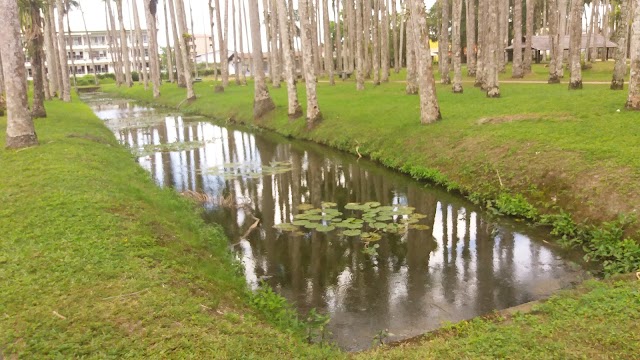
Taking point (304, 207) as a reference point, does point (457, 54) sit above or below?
above

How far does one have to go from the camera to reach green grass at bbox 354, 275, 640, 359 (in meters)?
4.80

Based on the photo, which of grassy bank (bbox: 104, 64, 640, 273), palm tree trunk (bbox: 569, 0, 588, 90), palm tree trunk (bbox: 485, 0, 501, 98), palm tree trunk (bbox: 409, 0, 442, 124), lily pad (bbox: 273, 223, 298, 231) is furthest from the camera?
palm tree trunk (bbox: 569, 0, 588, 90)

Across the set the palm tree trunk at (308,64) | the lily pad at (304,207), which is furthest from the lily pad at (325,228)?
the palm tree trunk at (308,64)

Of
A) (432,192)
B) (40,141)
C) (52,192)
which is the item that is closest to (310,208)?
(432,192)

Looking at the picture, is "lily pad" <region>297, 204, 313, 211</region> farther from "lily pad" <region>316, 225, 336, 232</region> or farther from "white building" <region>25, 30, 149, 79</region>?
"white building" <region>25, 30, 149, 79</region>

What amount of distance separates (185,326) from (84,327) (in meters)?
0.90

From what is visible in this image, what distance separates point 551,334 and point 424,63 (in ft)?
39.9

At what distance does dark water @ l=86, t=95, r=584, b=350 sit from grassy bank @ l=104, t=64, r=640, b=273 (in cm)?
58

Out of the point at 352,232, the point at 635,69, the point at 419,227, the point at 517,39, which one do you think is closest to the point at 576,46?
the point at 517,39

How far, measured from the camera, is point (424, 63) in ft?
53.0

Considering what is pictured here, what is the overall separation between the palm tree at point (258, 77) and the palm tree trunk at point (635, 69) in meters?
16.4

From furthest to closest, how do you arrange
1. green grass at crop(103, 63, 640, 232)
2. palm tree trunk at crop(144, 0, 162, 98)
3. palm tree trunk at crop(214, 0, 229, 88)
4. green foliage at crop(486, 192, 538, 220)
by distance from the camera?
palm tree trunk at crop(214, 0, 229, 88) → palm tree trunk at crop(144, 0, 162, 98) → green foliage at crop(486, 192, 538, 220) → green grass at crop(103, 63, 640, 232)

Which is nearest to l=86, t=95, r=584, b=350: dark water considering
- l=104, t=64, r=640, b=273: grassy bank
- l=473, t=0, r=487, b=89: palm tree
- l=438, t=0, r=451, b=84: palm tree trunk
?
l=104, t=64, r=640, b=273: grassy bank

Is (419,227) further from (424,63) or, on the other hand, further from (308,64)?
(308,64)
